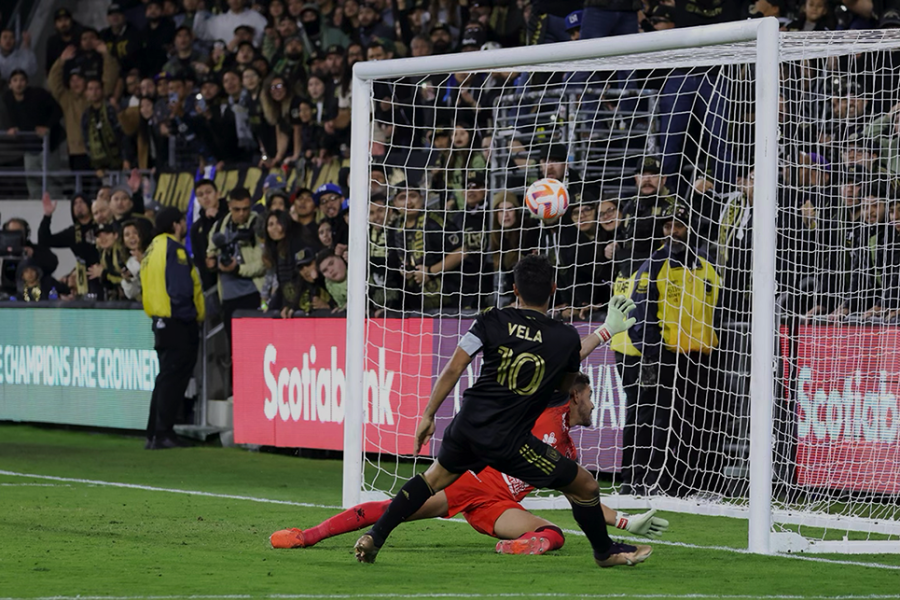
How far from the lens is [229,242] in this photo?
14930mm

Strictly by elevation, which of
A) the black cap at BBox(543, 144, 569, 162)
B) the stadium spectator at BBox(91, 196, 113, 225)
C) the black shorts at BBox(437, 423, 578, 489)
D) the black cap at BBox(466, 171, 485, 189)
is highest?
the black cap at BBox(543, 144, 569, 162)

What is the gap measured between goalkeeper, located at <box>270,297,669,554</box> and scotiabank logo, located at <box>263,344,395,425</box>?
4.44 metres

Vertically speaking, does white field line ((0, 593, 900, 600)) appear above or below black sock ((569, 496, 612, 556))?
below

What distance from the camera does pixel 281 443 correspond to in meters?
13.9

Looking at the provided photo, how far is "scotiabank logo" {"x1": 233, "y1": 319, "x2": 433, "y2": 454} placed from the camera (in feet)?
40.3

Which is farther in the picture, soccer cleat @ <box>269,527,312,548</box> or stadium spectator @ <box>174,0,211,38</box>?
stadium spectator @ <box>174,0,211,38</box>

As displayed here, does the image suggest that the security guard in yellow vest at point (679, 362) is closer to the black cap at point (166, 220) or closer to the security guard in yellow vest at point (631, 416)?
the security guard in yellow vest at point (631, 416)

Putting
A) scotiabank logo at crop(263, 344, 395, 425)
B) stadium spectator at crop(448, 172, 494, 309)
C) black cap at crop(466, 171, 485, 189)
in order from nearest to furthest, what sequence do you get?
stadium spectator at crop(448, 172, 494, 309)
black cap at crop(466, 171, 485, 189)
scotiabank logo at crop(263, 344, 395, 425)

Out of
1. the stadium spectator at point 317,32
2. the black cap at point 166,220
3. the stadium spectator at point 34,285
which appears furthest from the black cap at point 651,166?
the stadium spectator at point 34,285

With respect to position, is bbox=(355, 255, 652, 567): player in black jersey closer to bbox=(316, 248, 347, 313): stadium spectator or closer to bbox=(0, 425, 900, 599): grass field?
bbox=(0, 425, 900, 599): grass field

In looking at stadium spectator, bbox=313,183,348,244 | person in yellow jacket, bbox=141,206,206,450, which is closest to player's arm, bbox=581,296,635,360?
stadium spectator, bbox=313,183,348,244

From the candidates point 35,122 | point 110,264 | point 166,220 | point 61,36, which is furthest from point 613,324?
point 61,36

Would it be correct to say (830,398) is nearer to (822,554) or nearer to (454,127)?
(822,554)

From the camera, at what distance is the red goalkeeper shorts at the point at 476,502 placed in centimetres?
796
